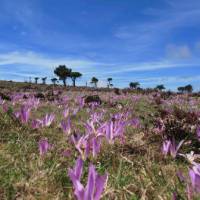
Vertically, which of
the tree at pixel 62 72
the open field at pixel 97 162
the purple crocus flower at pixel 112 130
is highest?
the tree at pixel 62 72

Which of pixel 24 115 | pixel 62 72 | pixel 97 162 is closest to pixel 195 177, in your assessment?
pixel 97 162

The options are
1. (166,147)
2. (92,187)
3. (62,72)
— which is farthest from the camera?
(62,72)

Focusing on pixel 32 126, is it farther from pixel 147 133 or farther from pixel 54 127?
pixel 147 133

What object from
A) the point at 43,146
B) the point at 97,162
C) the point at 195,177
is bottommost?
the point at 97,162

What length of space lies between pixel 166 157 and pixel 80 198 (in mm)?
1962

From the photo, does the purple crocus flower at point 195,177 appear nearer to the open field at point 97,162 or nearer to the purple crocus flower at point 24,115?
the open field at point 97,162

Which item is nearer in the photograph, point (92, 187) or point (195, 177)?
point (92, 187)

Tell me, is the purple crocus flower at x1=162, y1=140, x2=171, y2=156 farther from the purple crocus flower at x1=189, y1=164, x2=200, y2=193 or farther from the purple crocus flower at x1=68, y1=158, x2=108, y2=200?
the purple crocus flower at x1=68, y1=158, x2=108, y2=200

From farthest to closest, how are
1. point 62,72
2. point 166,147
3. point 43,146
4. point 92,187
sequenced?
point 62,72 → point 166,147 → point 43,146 → point 92,187

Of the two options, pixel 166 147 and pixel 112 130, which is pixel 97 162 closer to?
pixel 112 130

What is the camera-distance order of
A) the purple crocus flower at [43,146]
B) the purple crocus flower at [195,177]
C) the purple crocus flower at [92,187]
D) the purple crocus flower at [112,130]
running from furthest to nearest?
1. the purple crocus flower at [112,130]
2. the purple crocus flower at [43,146]
3. the purple crocus flower at [195,177]
4. the purple crocus flower at [92,187]

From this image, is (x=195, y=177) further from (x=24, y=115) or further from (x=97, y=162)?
(x=24, y=115)

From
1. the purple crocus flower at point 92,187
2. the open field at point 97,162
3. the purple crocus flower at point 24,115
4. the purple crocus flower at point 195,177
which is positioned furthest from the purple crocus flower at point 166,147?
the purple crocus flower at point 92,187

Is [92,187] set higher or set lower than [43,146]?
higher
